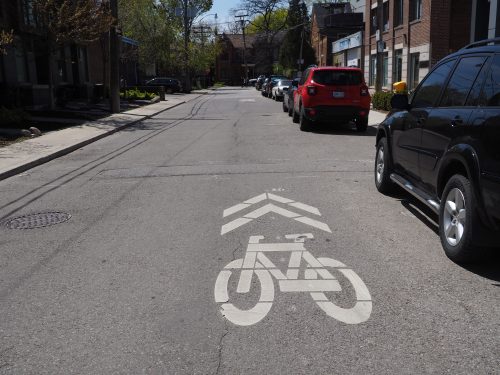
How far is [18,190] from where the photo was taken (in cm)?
862

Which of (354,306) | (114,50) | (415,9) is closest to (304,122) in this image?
(114,50)

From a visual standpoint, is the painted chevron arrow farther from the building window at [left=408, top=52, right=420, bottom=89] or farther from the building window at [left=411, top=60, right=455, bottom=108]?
the building window at [left=408, top=52, right=420, bottom=89]

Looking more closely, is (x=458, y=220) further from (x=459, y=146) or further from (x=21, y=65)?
(x=21, y=65)

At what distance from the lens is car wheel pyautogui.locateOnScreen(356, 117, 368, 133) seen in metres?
15.6

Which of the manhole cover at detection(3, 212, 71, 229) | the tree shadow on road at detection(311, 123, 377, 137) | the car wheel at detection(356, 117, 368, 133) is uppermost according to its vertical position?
the car wheel at detection(356, 117, 368, 133)

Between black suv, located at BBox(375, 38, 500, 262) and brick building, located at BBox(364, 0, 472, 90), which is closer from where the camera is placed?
black suv, located at BBox(375, 38, 500, 262)

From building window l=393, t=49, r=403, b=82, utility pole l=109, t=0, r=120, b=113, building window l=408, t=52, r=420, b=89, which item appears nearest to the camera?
utility pole l=109, t=0, r=120, b=113


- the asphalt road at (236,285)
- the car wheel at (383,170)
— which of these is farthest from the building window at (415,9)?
the car wheel at (383,170)

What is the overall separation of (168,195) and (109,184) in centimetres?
146

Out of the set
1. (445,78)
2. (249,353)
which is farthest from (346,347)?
(445,78)

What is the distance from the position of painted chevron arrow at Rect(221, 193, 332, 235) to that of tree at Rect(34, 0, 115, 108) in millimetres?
14240

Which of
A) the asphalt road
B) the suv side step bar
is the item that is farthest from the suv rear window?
the suv side step bar

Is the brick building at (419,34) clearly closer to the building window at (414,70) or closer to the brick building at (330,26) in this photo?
the building window at (414,70)

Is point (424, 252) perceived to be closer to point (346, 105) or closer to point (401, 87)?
point (346, 105)
